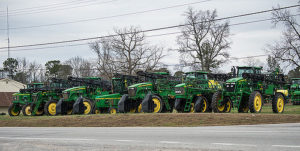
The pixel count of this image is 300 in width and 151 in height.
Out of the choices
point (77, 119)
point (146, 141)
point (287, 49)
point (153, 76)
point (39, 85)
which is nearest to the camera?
point (146, 141)

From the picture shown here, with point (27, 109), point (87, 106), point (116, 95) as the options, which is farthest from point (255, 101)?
point (27, 109)

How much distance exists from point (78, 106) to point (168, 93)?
7.76 metres

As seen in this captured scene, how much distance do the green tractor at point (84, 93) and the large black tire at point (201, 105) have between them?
989 cm

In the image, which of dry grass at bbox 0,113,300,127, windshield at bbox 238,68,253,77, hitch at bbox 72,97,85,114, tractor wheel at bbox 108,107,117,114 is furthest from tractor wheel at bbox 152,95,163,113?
hitch at bbox 72,97,85,114

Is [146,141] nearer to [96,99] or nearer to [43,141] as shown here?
[43,141]

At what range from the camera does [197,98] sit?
2634cm

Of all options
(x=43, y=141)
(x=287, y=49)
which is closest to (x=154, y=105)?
(x=43, y=141)

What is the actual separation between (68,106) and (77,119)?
459 inches

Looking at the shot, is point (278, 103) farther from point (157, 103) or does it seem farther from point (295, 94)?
point (295, 94)

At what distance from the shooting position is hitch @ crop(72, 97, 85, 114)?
100 feet

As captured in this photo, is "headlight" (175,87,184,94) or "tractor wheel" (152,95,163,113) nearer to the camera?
"headlight" (175,87,184,94)

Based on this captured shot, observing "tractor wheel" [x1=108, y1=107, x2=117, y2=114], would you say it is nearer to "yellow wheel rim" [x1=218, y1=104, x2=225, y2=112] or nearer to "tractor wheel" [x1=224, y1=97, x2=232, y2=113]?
"yellow wheel rim" [x1=218, y1=104, x2=225, y2=112]

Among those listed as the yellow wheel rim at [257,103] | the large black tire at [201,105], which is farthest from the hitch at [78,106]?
the yellow wheel rim at [257,103]

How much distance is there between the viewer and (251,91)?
2347 centimetres
